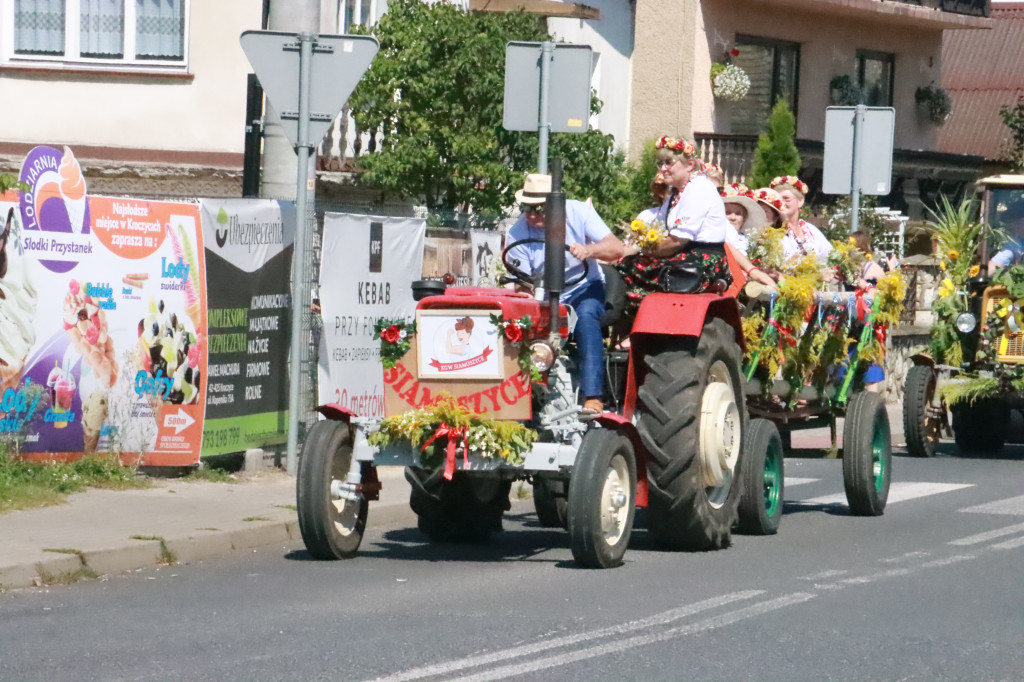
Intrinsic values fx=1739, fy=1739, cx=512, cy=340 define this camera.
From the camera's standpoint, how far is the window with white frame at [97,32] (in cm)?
1812

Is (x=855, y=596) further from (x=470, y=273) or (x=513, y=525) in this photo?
(x=470, y=273)

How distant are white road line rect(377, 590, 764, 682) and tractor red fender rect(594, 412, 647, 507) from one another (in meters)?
1.00

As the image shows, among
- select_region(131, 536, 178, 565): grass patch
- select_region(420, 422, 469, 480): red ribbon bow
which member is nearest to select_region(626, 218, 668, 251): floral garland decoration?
select_region(420, 422, 469, 480): red ribbon bow

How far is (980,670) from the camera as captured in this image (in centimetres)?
680

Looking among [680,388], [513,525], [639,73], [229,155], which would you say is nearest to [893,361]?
[639,73]

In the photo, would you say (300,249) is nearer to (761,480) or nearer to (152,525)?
(152,525)

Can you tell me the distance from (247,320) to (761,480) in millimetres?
4306

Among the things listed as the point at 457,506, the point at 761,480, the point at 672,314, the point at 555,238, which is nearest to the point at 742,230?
the point at 761,480

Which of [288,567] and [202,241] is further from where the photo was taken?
[202,241]

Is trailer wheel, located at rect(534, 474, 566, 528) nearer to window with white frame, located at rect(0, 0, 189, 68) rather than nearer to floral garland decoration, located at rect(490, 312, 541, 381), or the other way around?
floral garland decoration, located at rect(490, 312, 541, 381)

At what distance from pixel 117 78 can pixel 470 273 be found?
15.2ft

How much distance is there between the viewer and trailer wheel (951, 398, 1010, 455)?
17.1 m

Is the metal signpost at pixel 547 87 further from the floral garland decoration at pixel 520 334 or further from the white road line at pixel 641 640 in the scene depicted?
the white road line at pixel 641 640

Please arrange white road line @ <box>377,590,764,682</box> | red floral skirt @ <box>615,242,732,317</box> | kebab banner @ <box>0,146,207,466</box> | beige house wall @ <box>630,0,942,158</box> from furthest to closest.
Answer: beige house wall @ <box>630,0,942,158</box>
kebab banner @ <box>0,146,207,466</box>
red floral skirt @ <box>615,242,732,317</box>
white road line @ <box>377,590,764,682</box>
